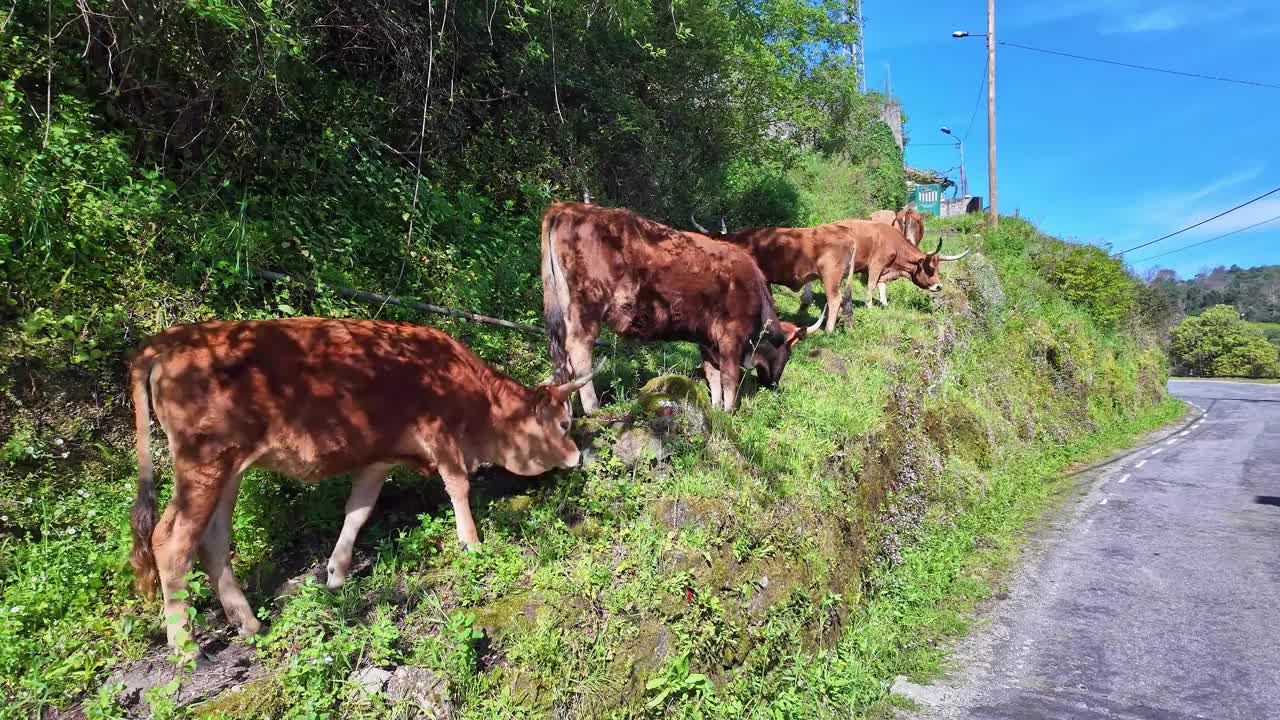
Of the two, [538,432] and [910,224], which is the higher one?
[910,224]

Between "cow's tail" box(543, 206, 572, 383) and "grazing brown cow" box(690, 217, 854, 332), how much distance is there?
5331mm

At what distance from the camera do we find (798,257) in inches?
443

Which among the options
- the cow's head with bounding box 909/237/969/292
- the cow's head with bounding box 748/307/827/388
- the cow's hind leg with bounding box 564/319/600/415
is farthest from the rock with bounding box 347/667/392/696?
the cow's head with bounding box 909/237/969/292

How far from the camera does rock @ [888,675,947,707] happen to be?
17.4ft

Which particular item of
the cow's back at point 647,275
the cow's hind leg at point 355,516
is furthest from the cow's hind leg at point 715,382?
the cow's hind leg at point 355,516

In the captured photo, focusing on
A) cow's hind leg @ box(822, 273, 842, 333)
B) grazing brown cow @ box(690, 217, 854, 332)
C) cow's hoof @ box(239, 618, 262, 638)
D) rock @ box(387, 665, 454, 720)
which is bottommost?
rock @ box(387, 665, 454, 720)

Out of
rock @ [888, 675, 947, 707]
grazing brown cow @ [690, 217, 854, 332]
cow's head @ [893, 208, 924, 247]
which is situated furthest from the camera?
cow's head @ [893, 208, 924, 247]

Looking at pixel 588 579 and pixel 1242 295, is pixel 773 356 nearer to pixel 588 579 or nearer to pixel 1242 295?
pixel 588 579

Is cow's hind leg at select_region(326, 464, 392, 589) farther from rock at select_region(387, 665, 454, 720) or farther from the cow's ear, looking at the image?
the cow's ear

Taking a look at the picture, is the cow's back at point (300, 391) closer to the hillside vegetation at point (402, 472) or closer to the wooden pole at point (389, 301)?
the hillside vegetation at point (402, 472)

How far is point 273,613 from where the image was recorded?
3938mm

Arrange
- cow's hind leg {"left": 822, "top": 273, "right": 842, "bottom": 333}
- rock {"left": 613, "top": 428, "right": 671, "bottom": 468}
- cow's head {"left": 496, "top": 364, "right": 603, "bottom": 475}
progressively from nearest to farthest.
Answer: cow's head {"left": 496, "top": 364, "right": 603, "bottom": 475} → rock {"left": 613, "top": 428, "right": 671, "bottom": 468} → cow's hind leg {"left": 822, "top": 273, "right": 842, "bottom": 333}

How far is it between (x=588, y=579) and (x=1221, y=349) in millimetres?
81556

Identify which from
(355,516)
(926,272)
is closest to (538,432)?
(355,516)
